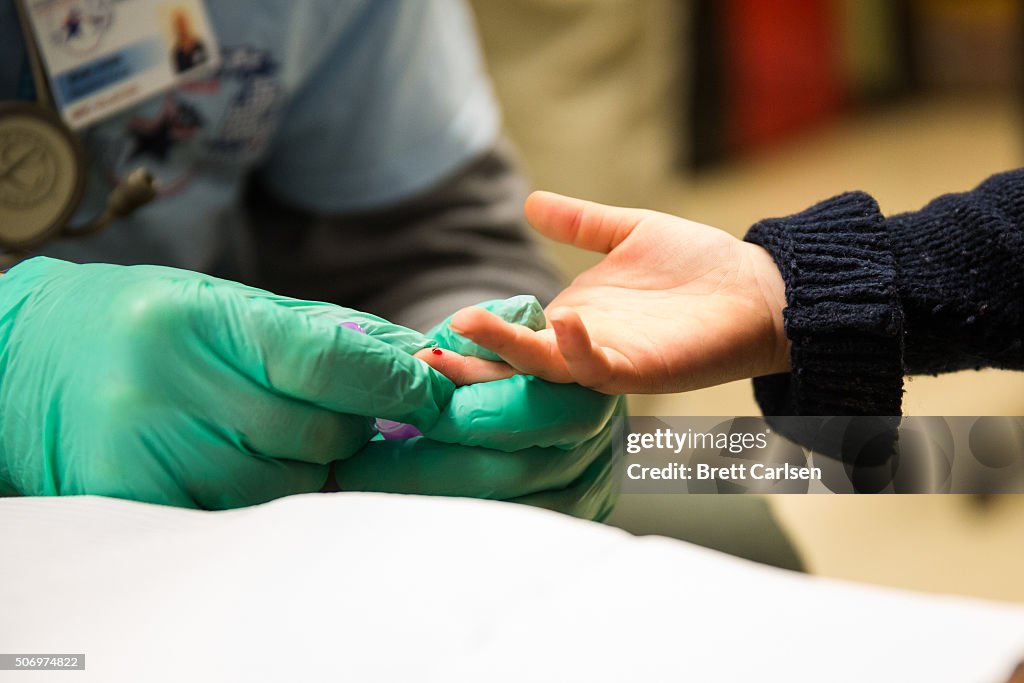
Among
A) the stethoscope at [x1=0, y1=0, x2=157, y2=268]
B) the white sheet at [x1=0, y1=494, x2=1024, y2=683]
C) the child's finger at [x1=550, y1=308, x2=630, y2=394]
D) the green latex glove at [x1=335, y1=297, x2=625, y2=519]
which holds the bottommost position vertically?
the white sheet at [x1=0, y1=494, x2=1024, y2=683]

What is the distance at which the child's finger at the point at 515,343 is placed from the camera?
46 cm

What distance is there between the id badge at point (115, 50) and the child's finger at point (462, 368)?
0.31 m

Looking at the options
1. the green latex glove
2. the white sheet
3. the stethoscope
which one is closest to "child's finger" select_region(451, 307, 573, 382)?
the green latex glove

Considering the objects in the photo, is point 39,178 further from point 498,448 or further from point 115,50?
point 498,448

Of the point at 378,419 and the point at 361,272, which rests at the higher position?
the point at 361,272

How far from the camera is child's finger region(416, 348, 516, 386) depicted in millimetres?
480

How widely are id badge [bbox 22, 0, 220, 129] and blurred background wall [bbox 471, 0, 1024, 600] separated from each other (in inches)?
12.9

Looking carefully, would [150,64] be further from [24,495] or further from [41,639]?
[41,639]

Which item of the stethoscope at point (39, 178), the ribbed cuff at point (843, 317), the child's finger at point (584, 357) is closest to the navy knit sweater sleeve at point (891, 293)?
the ribbed cuff at point (843, 317)

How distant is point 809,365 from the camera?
518 millimetres

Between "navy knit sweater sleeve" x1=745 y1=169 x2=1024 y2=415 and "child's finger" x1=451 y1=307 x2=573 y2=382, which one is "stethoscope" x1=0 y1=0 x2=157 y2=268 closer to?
"child's finger" x1=451 y1=307 x2=573 y2=382

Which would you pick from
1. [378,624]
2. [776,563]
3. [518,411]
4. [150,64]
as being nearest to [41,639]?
[378,624]

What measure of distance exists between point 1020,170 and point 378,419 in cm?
42

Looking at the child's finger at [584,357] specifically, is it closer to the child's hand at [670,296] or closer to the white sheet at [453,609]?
the child's hand at [670,296]
